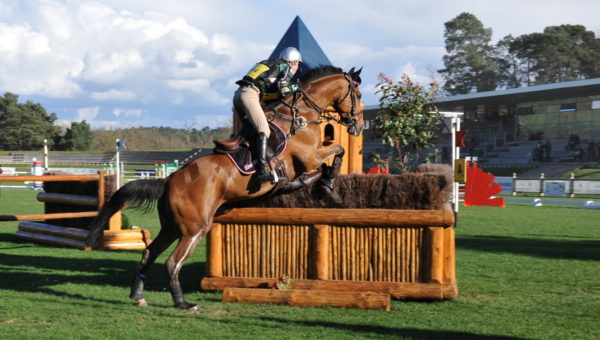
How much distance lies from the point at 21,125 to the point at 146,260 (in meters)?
60.1

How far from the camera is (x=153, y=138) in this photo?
69.5 metres

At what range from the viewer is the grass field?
4660mm

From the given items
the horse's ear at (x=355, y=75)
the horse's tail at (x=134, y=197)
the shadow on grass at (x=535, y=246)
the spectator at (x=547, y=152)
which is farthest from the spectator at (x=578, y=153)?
the horse's tail at (x=134, y=197)

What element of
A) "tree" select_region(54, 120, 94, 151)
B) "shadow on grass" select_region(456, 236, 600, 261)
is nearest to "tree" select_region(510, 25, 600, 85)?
"tree" select_region(54, 120, 94, 151)

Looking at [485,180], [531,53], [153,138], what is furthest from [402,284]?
[153,138]

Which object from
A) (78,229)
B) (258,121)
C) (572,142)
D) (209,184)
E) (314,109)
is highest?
(572,142)

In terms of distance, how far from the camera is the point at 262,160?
564cm

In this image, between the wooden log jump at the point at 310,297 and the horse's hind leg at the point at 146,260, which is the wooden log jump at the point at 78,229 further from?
the wooden log jump at the point at 310,297

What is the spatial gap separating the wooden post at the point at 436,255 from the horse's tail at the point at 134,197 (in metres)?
2.64

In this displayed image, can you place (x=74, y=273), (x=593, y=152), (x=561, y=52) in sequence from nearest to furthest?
(x=74, y=273) < (x=593, y=152) < (x=561, y=52)

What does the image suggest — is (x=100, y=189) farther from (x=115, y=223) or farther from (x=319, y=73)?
(x=319, y=73)

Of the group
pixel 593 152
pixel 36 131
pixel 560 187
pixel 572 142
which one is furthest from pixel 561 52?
pixel 36 131

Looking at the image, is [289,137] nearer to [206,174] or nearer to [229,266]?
[206,174]

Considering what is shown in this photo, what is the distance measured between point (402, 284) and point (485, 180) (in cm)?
1108
